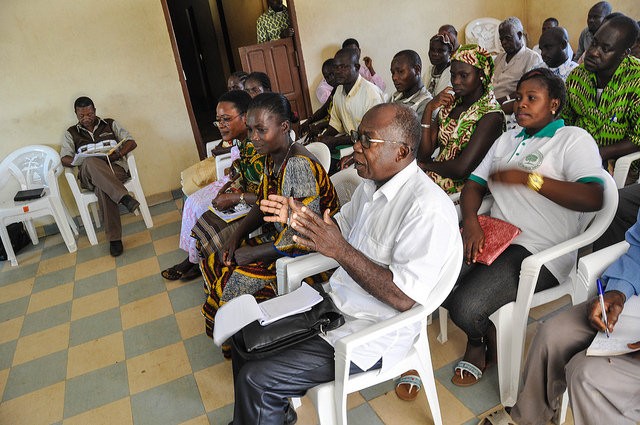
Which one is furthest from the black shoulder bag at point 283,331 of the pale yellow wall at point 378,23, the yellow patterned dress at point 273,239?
the pale yellow wall at point 378,23

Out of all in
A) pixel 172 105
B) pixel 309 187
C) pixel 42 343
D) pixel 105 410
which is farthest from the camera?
pixel 172 105

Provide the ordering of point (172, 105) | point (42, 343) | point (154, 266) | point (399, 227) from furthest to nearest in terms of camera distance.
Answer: point (172, 105) → point (154, 266) → point (42, 343) → point (399, 227)

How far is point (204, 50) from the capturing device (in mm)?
9680

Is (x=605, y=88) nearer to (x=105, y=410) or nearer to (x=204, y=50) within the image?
(x=105, y=410)

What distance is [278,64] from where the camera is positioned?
5164 millimetres

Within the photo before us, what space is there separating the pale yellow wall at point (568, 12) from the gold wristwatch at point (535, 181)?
15.4ft

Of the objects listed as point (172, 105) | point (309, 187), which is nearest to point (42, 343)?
point (309, 187)

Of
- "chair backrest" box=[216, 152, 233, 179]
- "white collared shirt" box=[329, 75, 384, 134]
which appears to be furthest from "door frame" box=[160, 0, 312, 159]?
"chair backrest" box=[216, 152, 233, 179]

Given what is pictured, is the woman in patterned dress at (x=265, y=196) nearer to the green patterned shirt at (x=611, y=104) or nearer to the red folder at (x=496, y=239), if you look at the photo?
the red folder at (x=496, y=239)

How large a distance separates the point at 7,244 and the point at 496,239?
393 cm

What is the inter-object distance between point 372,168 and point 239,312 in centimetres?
67

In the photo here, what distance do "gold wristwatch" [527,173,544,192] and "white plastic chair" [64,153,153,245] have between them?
3.47 meters

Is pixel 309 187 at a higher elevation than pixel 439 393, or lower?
higher

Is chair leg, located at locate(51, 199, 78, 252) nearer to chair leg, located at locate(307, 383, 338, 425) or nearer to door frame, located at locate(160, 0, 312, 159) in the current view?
door frame, located at locate(160, 0, 312, 159)
